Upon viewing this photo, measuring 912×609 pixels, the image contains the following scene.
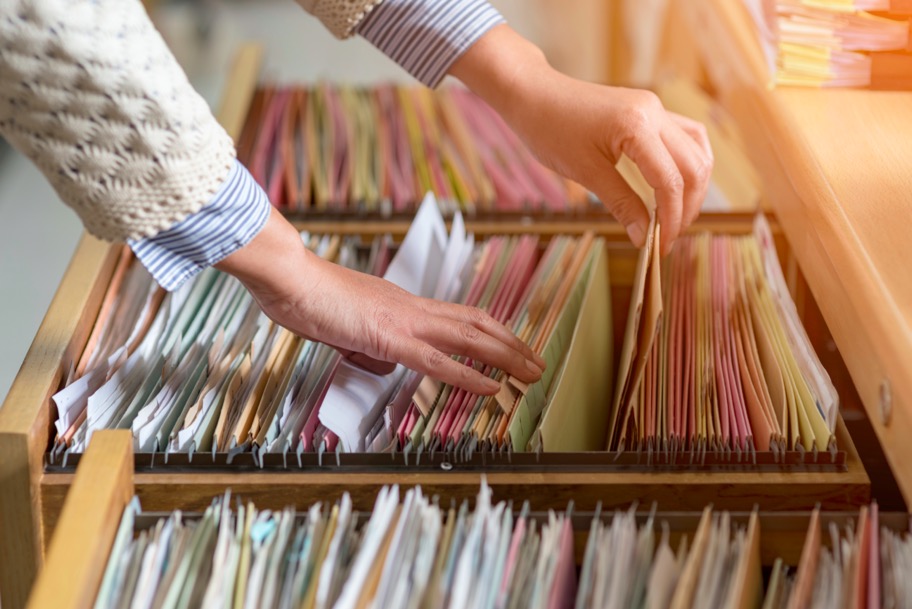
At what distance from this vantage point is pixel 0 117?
863mm

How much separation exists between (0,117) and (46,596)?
1.29 feet

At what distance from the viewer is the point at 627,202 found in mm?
1237

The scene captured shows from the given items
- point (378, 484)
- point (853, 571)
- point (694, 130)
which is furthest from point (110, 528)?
point (694, 130)

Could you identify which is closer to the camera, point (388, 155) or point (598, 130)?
point (598, 130)

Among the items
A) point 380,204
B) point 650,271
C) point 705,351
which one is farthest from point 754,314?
point 380,204

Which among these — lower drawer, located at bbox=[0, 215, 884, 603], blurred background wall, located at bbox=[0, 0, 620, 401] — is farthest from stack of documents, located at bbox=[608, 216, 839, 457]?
blurred background wall, located at bbox=[0, 0, 620, 401]

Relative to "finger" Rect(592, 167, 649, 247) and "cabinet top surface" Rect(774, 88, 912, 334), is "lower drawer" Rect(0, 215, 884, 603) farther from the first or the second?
"finger" Rect(592, 167, 649, 247)

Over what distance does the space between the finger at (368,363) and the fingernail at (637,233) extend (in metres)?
0.35

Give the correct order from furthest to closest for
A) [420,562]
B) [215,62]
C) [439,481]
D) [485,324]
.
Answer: [215,62], [485,324], [439,481], [420,562]

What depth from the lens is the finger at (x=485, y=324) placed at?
1.02m

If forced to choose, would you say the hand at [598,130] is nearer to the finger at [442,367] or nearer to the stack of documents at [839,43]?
the stack of documents at [839,43]

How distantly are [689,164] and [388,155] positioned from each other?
2.26 ft

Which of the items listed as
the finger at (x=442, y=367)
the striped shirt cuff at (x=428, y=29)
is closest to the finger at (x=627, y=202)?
the striped shirt cuff at (x=428, y=29)

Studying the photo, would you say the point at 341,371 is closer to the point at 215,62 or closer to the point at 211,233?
the point at 211,233
